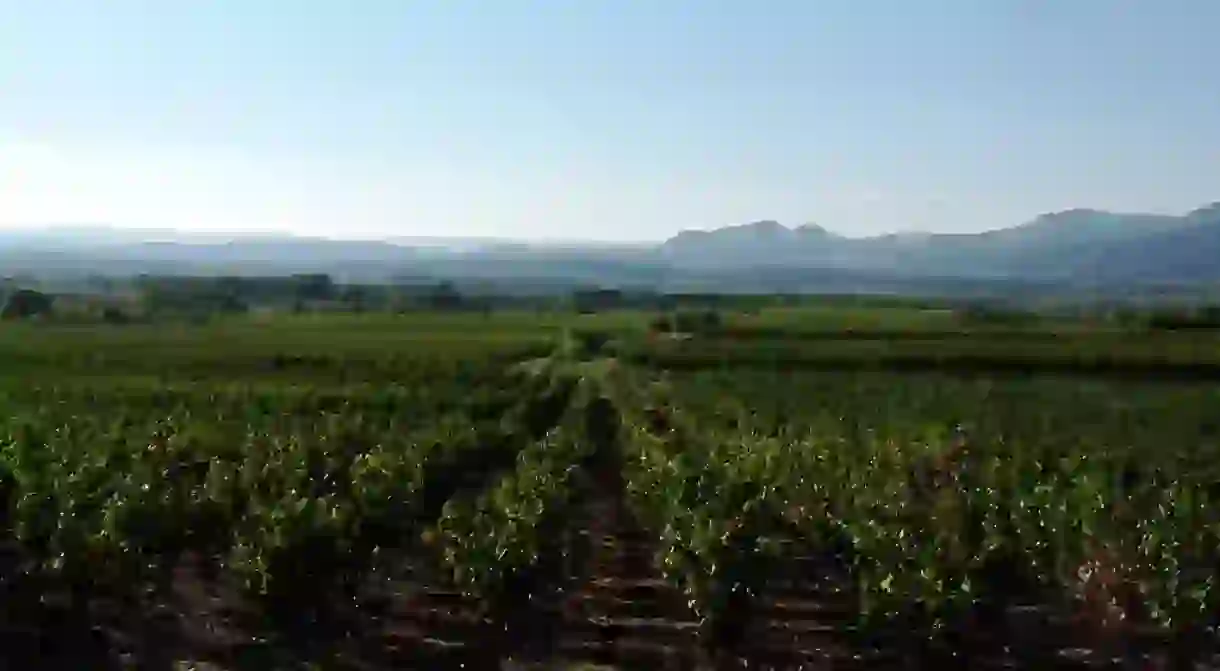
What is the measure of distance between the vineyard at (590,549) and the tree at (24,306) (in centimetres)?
5140

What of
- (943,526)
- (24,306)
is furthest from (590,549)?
(24,306)

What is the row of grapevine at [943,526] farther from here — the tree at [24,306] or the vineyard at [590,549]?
the tree at [24,306]

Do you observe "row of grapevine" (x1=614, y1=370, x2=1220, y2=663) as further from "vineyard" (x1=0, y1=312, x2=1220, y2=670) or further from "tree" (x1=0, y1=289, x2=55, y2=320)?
"tree" (x1=0, y1=289, x2=55, y2=320)

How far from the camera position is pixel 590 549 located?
1858 cm

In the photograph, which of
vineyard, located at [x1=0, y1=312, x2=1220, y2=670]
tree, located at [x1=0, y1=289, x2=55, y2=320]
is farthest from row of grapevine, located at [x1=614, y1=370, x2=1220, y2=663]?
tree, located at [x1=0, y1=289, x2=55, y2=320]

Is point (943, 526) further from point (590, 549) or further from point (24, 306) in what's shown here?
point (24, 306)

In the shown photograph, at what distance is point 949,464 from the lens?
78.9ft

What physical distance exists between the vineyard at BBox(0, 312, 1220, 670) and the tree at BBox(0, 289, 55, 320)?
169 feet

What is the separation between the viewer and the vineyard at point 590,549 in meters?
13.2

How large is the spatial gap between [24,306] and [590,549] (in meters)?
69.7

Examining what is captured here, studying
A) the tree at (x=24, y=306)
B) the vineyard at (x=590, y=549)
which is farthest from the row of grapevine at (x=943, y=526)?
the tree at (x=24, y=306)

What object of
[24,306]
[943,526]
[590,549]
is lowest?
[590,549]

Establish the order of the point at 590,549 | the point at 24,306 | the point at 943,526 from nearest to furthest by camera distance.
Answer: the point at 943,526, the point at 590,549, the point at 24,306

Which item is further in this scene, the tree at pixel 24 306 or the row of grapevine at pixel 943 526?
the tree at pixel 24 306
